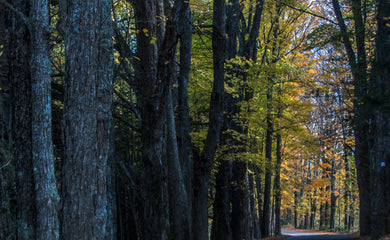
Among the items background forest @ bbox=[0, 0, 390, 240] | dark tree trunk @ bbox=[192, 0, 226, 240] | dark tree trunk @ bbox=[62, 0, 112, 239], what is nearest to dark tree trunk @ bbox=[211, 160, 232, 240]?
background forest @ bbox=[0, 0, 390, 240]

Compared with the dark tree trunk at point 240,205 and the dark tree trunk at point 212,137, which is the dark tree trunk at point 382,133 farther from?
the dark tree trunk at point 240,205

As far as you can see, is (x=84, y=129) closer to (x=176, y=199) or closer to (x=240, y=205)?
(x=176, y=199)

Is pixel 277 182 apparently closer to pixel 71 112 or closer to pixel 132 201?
pixel 132 201

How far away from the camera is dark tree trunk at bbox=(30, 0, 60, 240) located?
26.4 ft

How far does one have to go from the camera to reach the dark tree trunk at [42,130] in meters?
8.05

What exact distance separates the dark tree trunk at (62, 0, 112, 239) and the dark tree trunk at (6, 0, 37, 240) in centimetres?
353

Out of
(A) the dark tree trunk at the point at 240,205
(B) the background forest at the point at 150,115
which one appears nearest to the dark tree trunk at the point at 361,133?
(B) the background forest at the point at 150,115

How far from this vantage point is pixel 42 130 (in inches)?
317

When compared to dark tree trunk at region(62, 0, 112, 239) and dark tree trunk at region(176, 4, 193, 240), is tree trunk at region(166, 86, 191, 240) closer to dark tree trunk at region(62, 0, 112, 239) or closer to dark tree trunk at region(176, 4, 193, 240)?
dark tree trunk at region(176, 4, 193, 240)

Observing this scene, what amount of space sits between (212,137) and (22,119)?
481 cm

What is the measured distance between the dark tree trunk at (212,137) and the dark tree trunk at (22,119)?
13.3ft

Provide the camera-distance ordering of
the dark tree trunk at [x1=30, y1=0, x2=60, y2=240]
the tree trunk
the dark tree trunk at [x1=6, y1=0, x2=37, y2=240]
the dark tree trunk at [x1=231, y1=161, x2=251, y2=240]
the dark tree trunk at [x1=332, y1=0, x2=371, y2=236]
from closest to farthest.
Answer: the dark tree trunk at [x1=30, y1=0, x2=60, y2=240]
the dark tree trunk at [x1=6, y1=0, x2=37, y2=240]
the tree trunk
the dark tree trunk at [x1=332, y1=0, x2=371, y2=236]
the dark tree trunk at [x1=231, y1=161, x2=251, y2=240]

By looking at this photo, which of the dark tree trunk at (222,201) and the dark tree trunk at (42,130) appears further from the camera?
the dark tree trunk at (222,201)

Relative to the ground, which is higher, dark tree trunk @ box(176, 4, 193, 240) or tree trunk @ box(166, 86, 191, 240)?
dark tree trunk @ box(176, 4, 193, 240)
